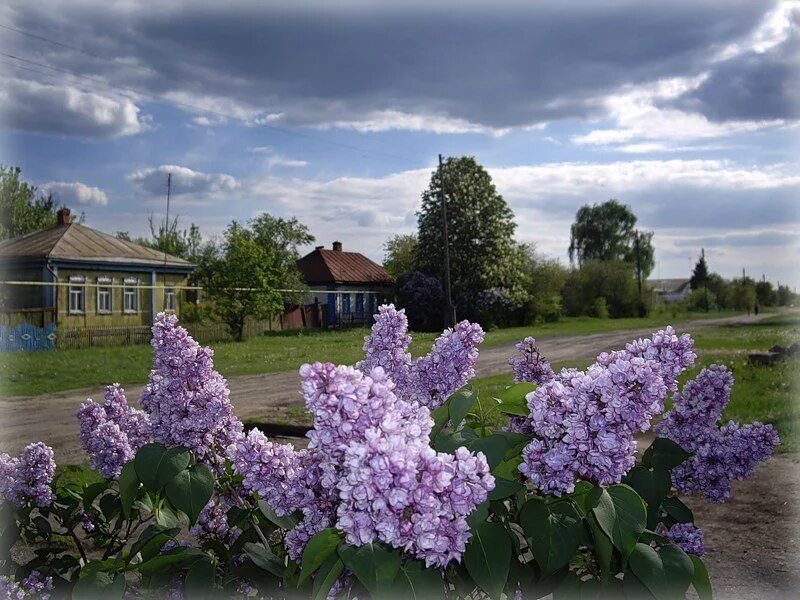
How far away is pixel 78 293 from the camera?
17.8 ft

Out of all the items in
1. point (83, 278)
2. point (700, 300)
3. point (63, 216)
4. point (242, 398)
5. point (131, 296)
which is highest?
point (63, 216)

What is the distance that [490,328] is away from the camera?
7043 mm

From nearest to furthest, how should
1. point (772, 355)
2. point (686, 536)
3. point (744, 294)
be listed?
1. point (686, 536)
2. point (772, 355)
3. point (744, 294)

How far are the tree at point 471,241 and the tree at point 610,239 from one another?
0.81 meters

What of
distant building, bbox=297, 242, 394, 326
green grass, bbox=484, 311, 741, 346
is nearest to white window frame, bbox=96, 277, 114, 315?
distant building, bbox=297, 242, 394, 326

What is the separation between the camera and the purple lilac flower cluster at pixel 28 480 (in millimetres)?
1859

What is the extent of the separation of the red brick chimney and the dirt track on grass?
1246 millimetres

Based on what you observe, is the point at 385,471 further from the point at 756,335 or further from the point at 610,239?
the point at 610,239

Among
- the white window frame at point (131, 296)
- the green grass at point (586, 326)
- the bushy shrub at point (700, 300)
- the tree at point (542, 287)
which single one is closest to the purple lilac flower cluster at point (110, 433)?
the white window frame at point (131, 296)

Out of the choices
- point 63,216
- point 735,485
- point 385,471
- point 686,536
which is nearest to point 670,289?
point 735,485

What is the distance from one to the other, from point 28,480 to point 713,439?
178 centimetres

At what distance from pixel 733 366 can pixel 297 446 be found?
4.02 m

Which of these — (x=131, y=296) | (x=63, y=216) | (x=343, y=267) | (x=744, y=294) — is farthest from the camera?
(x=343, y=267)

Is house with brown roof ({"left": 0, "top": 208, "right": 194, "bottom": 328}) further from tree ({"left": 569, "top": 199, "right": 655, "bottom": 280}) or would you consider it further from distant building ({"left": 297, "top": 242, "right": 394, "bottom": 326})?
tree ({"left": 569, "top": 199, "right": 655, "bottom": 280})
